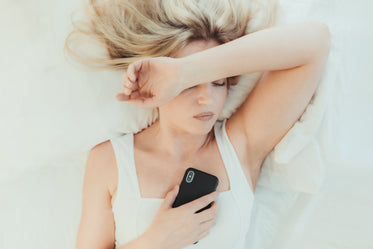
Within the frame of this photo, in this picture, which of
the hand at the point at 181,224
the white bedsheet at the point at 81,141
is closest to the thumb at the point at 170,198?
the hand at the point at 181,224

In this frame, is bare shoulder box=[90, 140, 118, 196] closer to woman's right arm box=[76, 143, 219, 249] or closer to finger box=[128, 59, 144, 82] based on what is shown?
woman's right arm box=[76, 143, 219, 249]

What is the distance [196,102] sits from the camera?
0.97 m

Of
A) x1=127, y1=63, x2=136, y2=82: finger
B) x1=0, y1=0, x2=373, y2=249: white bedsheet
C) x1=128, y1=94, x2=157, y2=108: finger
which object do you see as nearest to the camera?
x1=127, y1=63, x2=136, y2=82: finger

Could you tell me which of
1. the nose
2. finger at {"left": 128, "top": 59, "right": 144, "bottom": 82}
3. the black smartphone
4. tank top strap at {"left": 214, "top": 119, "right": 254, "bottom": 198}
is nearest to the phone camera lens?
the black smartphone

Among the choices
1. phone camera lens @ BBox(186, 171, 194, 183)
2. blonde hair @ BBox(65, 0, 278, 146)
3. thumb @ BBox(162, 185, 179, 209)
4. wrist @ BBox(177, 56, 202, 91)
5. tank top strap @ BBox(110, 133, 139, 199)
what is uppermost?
blonde hair @ BBox(65, 0, 278, 146)

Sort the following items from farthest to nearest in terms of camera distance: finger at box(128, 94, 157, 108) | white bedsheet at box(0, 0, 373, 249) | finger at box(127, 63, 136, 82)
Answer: white bedsheet at box(0, 0, 373, 249)
finger at box(128, 94, 157, 108)
finger at box(127, 63, 136, 82)

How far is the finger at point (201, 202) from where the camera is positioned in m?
1.00

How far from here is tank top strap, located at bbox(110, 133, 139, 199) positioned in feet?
3.39

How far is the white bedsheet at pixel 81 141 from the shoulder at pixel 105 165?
0.10 meters

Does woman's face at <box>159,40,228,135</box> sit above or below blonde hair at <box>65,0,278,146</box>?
below

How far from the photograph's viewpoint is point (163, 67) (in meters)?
0.93

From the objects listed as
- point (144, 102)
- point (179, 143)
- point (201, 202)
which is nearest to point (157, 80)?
point (144, 102)

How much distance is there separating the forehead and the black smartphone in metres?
0.32

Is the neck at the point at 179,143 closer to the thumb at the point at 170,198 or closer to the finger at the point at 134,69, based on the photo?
the thumb at the point at 170,198
